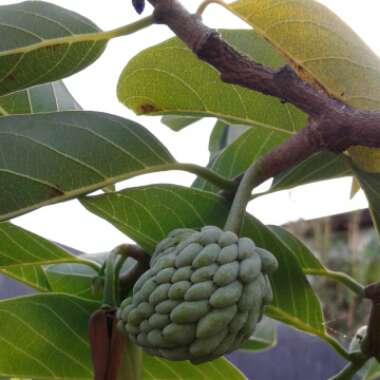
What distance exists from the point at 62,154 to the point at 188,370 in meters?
0.44

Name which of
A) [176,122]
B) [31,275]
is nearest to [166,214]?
[31,275]

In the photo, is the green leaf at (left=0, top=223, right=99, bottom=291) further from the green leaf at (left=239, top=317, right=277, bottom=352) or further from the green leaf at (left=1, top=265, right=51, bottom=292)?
the green leaf at (left=239, top=317, right=277, bottom=352)

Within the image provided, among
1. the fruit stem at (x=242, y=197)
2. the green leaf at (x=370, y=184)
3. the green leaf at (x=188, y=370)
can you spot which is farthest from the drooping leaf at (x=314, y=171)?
the green leaf at (x=188, y=370)

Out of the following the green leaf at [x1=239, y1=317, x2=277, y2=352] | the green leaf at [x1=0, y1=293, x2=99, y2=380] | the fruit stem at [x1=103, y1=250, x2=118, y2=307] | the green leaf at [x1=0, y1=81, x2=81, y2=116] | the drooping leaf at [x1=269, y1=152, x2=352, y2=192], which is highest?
the green leaf at [x1=0, y1=81, x2=81, y2=116]

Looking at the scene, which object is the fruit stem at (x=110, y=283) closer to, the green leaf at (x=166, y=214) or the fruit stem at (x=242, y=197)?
the green leaf at (x=166, y=214)

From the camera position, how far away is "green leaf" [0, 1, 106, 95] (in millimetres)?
1049

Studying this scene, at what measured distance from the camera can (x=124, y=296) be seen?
3.83ft

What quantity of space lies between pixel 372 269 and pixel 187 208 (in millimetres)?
6790

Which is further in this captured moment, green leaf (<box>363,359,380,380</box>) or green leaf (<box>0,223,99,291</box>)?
green leaf (<box>363,359,380,380</box>)

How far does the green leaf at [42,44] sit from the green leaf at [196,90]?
9 centimetres

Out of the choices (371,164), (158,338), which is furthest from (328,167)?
(158,338)

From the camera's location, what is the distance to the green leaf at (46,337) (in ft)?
3.82

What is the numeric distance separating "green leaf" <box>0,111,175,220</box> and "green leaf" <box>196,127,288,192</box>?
244 mm

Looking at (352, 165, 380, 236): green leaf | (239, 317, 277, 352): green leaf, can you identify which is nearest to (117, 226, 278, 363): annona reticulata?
(352, 165, 380, 236): green leaf
